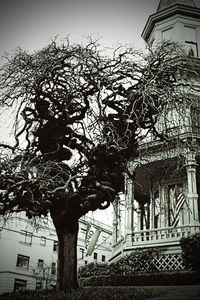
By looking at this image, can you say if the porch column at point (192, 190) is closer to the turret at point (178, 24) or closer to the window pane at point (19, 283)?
the turret at point (178, 24)

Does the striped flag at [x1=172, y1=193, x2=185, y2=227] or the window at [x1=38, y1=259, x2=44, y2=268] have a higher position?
the striped flag at [x1=172, y1=193, x2=185, y2=227]

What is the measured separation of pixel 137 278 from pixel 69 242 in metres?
6.47

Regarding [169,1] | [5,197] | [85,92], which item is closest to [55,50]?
[85,92]

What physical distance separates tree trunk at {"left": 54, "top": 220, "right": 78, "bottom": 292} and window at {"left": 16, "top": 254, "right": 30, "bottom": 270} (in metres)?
37.1

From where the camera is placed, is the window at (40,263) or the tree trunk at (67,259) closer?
the tree trunk at (67,259)

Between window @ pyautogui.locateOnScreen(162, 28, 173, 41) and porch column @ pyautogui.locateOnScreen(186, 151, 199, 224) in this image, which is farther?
window @ pyautogui.locateOnScreen(162, 28, 173, 41)

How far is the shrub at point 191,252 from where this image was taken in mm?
15365

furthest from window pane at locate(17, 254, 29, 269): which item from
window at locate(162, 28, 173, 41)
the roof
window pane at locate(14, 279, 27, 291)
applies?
the roof

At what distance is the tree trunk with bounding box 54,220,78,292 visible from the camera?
9680mm

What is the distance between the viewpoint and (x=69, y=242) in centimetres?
1020

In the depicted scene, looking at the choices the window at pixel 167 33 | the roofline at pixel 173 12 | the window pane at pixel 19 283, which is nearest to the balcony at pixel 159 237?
the window at pixel 167 33

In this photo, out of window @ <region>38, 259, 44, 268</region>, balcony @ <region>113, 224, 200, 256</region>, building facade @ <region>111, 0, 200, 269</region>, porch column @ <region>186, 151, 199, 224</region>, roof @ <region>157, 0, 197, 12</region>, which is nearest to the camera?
building facade @ <region>111, 0, 200, 269</region>

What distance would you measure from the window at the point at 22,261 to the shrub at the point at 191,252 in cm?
3267

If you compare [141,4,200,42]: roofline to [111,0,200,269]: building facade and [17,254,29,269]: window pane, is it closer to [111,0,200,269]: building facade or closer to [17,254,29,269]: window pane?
[111,0,200,269]: building facade
